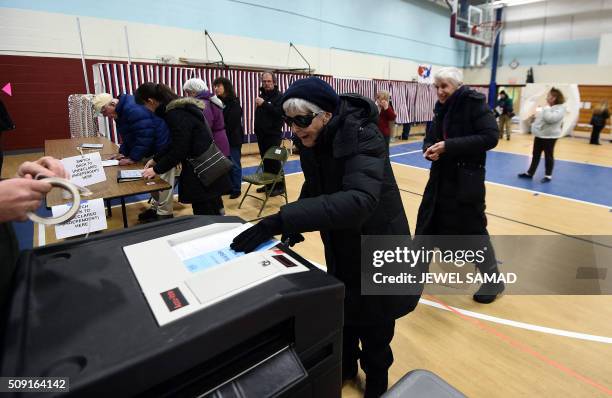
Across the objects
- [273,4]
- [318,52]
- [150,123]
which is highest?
[273,4]

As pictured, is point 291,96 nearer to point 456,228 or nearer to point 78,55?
point 456,228

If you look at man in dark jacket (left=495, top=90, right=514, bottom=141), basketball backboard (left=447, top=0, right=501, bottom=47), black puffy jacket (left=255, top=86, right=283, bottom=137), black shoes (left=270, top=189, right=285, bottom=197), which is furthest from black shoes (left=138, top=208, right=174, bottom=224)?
basketball backboard (left=447, top=0, right=501, bottom=47)

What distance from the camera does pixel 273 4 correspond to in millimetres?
9680

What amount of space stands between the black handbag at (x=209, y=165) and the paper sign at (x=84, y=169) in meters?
0.98

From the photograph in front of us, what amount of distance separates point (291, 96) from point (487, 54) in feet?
64.7

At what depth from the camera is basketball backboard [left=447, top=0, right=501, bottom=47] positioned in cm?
1313

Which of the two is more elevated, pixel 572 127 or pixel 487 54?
pixel 487 54

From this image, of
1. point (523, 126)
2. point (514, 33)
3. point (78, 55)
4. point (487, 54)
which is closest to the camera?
point (78, 55)

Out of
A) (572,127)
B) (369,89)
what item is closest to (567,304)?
(369,89)

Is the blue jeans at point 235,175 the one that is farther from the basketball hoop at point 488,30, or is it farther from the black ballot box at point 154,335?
the basketball hoop at point 488,30

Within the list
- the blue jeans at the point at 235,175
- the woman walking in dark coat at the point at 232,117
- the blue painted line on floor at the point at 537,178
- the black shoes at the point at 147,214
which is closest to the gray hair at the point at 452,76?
the woman walking in dark coat at the point at 232,117

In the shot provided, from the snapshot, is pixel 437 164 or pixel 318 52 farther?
pixel 318 52

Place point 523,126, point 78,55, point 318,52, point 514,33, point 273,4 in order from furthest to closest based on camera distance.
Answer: point 514,33, point 523,126, point 318,52, point 273,4, point 78,55

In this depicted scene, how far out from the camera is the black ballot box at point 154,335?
547 mm
